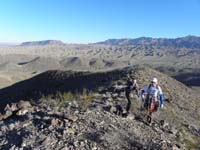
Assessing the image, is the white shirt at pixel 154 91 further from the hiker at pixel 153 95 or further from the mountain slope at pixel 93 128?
the mountain slope at pixel 93 128

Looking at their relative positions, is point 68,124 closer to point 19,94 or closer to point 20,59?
point 19,94

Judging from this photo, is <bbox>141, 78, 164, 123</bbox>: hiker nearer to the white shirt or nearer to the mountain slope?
the white shirt

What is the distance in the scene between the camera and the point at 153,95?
13.2 meters

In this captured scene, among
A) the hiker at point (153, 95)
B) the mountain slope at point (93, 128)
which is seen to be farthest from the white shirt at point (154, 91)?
the mountain slope at point (93, 128)

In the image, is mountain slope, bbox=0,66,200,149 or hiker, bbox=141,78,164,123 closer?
mountain slope, bbox=0,66,200,149

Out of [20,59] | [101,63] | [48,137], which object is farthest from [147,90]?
[20,59]

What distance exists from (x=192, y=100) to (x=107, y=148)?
15057mm

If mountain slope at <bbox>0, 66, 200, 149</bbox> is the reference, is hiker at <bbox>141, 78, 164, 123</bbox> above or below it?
above

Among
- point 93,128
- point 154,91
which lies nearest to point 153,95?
point 154,91

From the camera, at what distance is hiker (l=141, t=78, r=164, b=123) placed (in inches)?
515

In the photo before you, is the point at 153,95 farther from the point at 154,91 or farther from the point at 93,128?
the point at 93,128

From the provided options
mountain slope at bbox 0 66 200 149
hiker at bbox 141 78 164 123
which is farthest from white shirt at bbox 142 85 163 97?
mountain slope at bbox 0 66 200 149

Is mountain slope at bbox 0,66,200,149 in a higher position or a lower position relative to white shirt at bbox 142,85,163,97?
lower

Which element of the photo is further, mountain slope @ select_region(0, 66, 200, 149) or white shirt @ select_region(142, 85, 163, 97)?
white shirt @ select_region(142, 85, 163, 97)
